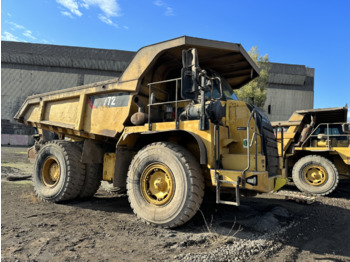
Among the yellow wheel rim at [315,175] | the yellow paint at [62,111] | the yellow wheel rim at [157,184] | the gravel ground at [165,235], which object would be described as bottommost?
the gravel ground at [165,235]

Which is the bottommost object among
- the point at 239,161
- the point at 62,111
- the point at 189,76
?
the point at 239,161

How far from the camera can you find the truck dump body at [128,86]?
481 cm

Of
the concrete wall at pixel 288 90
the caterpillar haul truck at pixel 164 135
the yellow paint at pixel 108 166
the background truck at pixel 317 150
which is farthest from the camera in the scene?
the concrete wall at pixel 288 90

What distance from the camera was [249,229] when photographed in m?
4.25

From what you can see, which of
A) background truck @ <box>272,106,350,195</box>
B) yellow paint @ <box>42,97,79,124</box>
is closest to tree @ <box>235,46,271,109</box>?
background truck @ <box>272,106,350,195</box>

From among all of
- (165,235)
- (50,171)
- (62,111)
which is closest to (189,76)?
(165,235)

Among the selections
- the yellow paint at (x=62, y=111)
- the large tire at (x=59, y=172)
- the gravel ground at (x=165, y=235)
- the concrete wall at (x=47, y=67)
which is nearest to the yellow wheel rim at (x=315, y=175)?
the gravel ground at (x=165, y=235)

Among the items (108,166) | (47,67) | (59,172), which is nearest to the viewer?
(108,166)

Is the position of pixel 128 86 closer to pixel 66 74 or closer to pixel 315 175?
pixel 315 175

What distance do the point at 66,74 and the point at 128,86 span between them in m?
31.4

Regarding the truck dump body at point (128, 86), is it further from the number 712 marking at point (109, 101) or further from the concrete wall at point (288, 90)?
the concrete wall at point (288, 90)

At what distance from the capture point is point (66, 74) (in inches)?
1300

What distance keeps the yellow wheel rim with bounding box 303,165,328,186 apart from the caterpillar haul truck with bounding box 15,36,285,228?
14.6ft

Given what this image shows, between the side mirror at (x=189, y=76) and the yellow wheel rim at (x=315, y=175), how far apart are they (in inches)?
268
